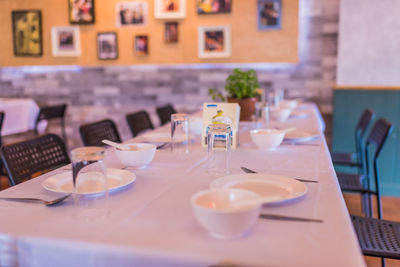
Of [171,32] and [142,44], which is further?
[142,44]

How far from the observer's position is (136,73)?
14.8 ft

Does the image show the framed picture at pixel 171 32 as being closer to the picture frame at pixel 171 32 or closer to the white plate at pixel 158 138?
the picture frame at pixel 171 32

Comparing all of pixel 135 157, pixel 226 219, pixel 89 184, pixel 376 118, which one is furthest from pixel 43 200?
pixel 376 118

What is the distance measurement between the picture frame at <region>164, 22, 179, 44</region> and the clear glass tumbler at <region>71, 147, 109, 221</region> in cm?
337

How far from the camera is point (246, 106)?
2521 millimetres

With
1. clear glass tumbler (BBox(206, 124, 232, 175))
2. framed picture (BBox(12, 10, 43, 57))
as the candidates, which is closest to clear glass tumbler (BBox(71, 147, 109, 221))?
clear glass tumbler (BBox(206, 124, 232, 175))

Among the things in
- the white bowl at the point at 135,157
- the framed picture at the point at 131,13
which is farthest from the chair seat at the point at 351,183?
the framed picture at the point at 131,13

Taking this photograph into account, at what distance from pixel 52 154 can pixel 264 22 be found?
9.37 ft

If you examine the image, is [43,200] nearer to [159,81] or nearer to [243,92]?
[243,92]

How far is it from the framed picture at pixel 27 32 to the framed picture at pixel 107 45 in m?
0.74

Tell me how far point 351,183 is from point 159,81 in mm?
2650

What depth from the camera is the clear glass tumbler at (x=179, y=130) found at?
1.71m

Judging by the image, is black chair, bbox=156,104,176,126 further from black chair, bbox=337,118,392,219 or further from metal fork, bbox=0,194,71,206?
metal fork, bbox=0,194,71,206

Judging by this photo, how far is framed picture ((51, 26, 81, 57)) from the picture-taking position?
14.7 feet
